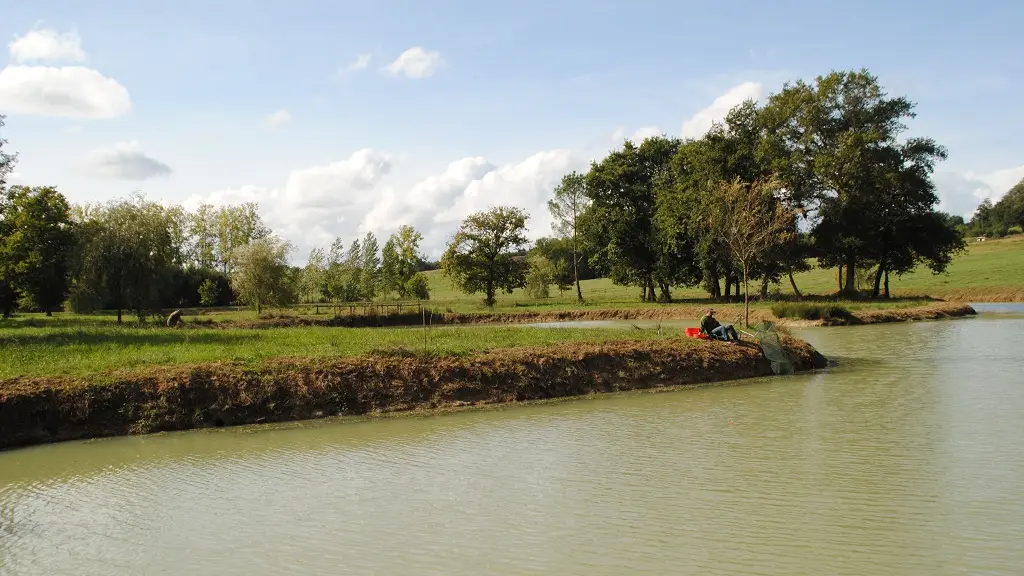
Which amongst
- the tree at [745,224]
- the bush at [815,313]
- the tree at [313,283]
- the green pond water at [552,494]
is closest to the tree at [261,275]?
the tree at [313,283]

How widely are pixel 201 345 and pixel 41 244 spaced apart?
1642 inches

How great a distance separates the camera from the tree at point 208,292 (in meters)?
65.2

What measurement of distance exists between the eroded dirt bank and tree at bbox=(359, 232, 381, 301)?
143ft

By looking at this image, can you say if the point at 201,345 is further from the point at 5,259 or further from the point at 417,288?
the point at 417,288

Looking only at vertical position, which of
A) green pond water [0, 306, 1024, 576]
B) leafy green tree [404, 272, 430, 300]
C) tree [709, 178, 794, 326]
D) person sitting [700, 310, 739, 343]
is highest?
tree [709, 178, 794, 326]

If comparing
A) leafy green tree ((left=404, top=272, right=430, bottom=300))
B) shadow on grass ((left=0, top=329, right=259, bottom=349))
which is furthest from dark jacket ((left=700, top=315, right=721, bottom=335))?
leafy green tree ((left=404, top=272, right=430, bottom=300))

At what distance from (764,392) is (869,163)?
36.0 metres

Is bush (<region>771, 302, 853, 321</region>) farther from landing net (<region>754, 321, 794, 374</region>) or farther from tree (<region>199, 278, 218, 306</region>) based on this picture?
tree (<region>199, 278, 218, 306</region>)

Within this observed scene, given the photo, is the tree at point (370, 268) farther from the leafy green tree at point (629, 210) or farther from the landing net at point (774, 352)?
the landing net at point (774, 352)

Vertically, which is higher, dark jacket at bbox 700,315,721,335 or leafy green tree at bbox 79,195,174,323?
leafy green tree at bbox 79,195,174,323

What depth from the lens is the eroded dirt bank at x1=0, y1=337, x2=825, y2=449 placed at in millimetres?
13180

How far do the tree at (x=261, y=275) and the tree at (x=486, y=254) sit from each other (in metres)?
13.3

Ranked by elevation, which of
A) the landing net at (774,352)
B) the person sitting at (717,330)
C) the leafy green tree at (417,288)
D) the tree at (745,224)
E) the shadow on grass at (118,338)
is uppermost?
the tree at (745,224)

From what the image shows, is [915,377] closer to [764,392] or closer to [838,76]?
[764,392]
